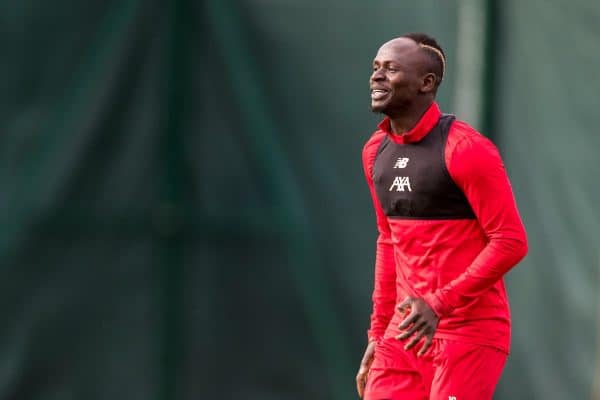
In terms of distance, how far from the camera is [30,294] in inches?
250

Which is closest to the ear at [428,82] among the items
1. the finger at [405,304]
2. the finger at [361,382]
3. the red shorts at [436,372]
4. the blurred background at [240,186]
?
the finger at [405,304]

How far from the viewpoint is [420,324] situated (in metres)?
4.56

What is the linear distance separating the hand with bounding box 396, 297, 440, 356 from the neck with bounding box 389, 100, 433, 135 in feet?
2.39

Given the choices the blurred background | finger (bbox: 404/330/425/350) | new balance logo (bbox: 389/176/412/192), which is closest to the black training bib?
new balance logo (bbox: 389/176/412/192)

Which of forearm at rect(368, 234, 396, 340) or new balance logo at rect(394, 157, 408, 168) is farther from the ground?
new balance logo at rect(394, 157, 408, 168)

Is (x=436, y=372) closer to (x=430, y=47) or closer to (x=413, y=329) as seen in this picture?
(x=413, y=329)

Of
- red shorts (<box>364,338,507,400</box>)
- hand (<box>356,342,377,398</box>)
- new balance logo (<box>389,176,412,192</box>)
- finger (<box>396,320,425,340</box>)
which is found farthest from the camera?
hand (<box>356,342,377,398</box>)

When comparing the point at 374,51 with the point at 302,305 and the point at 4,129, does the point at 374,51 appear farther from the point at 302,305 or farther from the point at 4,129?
the point at 4,129

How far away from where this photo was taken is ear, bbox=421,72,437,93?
494cm

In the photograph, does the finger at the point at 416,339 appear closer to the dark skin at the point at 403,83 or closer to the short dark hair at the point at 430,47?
the dark skin at the point at 403,83

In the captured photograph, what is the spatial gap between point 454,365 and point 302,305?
217cm

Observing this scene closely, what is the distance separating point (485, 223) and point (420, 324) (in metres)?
0.44

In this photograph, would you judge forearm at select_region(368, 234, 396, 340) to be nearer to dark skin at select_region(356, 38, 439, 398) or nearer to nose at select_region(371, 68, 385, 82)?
dark skin at select_region(356, 38, 439, 398)

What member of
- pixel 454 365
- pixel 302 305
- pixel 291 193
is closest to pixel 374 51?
pixel 291 193
